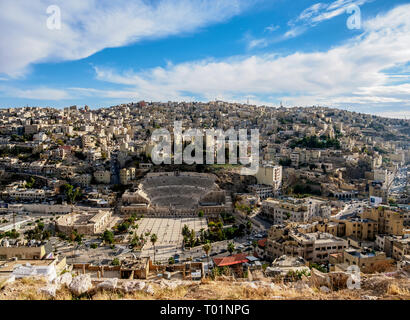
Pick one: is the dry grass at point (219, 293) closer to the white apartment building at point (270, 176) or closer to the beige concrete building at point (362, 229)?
the beige concrete building at point (362, 229)

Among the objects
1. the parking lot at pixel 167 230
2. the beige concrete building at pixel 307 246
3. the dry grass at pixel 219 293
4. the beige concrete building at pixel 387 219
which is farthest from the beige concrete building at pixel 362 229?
the dry grass at pixel 219 293

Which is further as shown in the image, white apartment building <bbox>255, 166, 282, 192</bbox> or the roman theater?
white apartment building <bbox>255, 166, 282, 192</bbox>

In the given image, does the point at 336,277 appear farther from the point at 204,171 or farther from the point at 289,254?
the point at 204,171

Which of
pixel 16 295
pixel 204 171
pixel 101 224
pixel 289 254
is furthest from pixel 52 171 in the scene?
pixel 16 295

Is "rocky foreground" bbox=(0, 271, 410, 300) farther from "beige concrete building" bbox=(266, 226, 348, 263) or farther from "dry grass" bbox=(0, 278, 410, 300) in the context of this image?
"beige concrete building" bbox=(266, 226, 348, 263)

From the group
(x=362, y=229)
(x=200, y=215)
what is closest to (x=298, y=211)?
(x=362, y=229)

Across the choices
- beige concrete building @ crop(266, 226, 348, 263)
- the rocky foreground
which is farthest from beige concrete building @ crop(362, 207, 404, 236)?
the rocky foreground

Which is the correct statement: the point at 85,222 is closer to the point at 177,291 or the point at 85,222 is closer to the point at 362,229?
the point at 362,229
